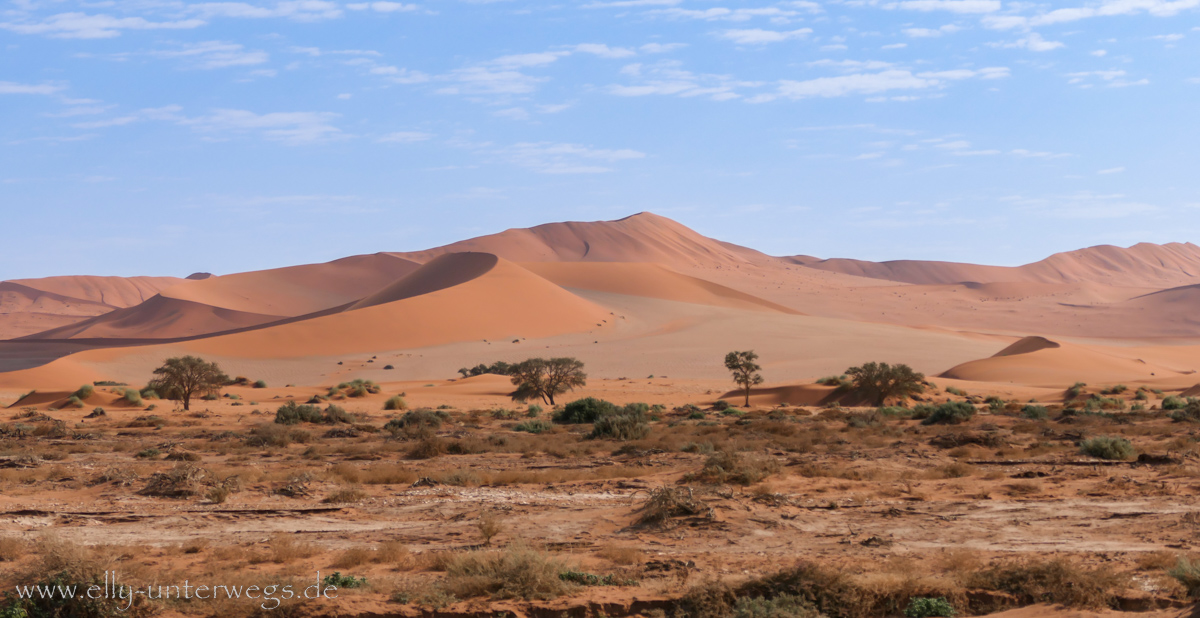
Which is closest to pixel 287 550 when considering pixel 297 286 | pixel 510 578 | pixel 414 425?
pixel 510 578

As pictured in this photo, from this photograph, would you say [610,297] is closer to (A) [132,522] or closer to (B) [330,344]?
(B) [330,344]

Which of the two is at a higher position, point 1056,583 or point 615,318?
point 615,318

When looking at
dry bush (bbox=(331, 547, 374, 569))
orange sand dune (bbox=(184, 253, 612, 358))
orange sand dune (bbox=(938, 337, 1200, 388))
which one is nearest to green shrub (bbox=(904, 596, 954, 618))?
dry bush (bbox=(331, 547, 374, 569))

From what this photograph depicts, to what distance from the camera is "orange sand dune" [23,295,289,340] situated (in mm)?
128000

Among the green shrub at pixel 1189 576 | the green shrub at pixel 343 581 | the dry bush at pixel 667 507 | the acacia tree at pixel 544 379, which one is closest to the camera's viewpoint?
the green shrub at pixel 1189 576

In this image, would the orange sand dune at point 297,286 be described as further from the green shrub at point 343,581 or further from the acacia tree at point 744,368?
the green shrub at point 343,581

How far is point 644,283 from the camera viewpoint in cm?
11750

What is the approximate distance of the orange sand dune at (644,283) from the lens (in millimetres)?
114250

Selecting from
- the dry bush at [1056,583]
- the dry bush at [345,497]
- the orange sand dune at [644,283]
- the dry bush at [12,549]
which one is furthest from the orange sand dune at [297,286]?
the dry bush at [1056,583]

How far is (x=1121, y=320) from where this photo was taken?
13288 cm

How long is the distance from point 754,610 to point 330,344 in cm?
7414

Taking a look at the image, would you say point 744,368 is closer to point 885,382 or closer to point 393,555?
point 885,382

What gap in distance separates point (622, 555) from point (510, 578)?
1663 mm

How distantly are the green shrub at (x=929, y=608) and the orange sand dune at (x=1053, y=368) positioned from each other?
45.1m
